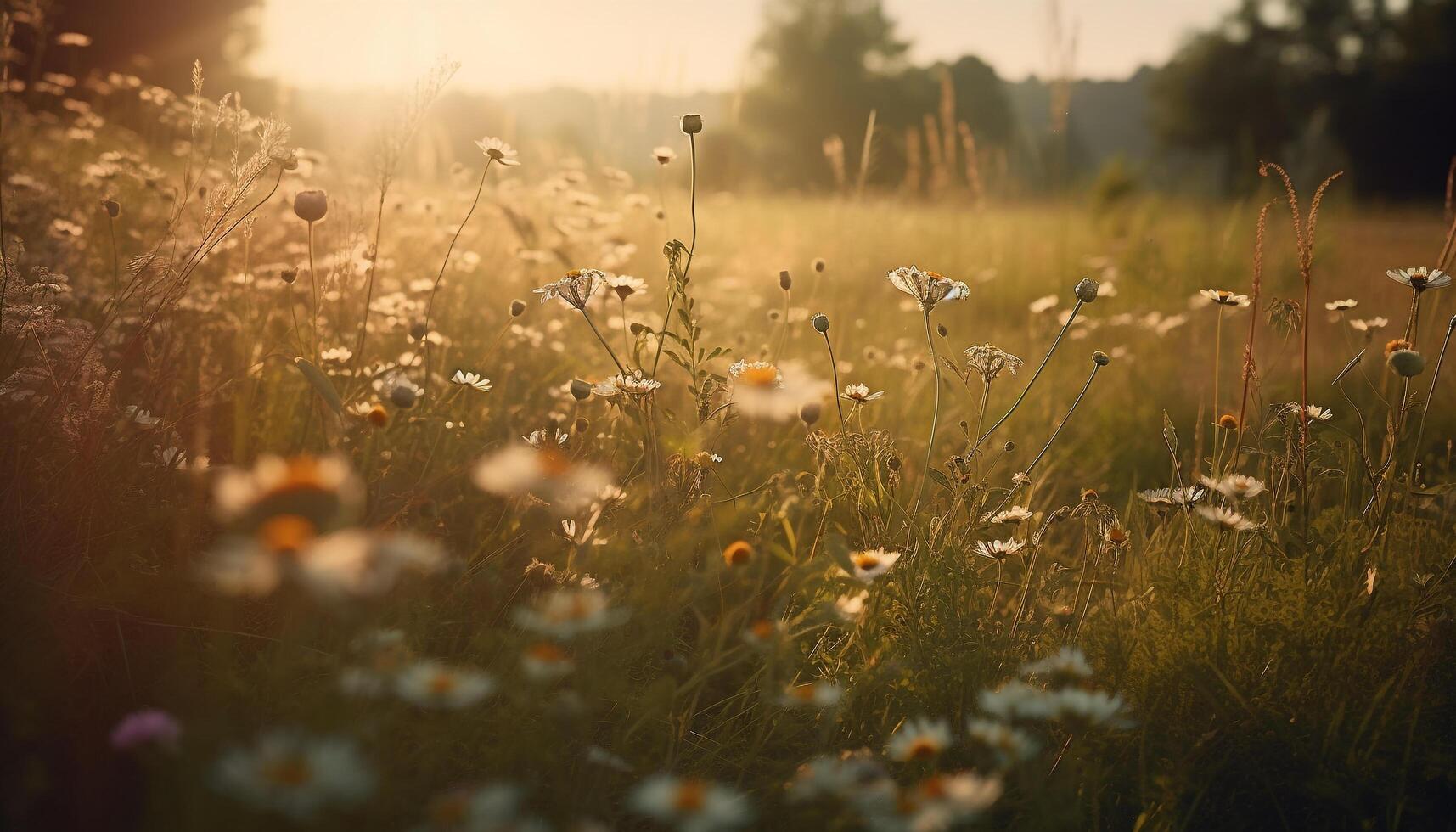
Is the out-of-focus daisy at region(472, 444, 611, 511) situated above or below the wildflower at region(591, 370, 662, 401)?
below

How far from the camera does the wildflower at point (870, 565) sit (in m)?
1.14

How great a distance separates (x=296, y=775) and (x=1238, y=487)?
57.3 inches

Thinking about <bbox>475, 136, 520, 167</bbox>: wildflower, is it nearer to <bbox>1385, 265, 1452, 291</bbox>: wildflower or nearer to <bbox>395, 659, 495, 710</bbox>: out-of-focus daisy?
<bbox>395, 659, 495, 710</bbox>: out-of-focus daisy

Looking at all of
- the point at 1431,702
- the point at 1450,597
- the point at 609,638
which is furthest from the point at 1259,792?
the point at 609,638

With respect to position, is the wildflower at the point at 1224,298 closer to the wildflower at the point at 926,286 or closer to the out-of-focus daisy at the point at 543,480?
the wildflower at the point at 926,286

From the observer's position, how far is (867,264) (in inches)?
195

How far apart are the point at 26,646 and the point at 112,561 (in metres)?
0.17

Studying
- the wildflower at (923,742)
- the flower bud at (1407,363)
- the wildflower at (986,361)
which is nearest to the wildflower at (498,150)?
the wildflower at (986,361)

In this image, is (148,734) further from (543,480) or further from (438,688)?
(543,480)

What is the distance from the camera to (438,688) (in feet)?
2.78

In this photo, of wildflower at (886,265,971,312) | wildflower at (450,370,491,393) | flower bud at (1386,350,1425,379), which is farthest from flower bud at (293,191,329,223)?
flower bud at (1386,350,1425,379)

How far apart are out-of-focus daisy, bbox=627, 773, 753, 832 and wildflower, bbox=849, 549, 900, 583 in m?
0.38

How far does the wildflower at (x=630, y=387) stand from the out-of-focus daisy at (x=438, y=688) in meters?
0.63

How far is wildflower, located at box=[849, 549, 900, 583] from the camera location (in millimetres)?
1144
